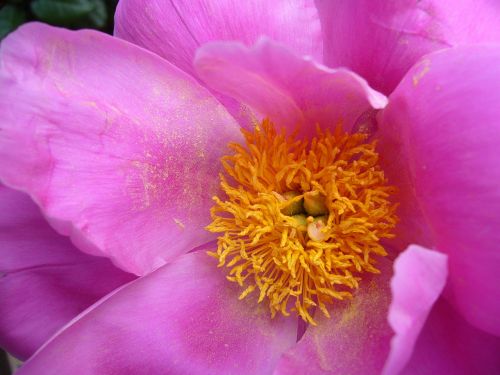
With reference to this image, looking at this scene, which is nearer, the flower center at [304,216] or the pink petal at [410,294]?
the pink petal at [410,294]

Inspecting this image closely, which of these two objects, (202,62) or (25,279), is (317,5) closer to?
(202,62)

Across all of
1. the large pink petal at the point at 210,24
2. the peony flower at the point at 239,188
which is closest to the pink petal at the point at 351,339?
the peony flower at the point at 239,188

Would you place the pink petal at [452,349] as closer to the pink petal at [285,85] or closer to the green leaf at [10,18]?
the pink petal at [285,85]

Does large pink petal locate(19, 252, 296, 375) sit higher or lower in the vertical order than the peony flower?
lower

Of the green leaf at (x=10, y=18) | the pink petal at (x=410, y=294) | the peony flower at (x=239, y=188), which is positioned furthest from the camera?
the green leaf at (x=10, y=18)

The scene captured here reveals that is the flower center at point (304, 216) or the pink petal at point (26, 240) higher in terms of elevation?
the flower center at point (304, 216)

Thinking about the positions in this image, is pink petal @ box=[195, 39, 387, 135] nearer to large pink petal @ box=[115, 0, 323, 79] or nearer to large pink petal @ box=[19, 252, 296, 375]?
large pink petal @ box=[115, 0, 323, 79]

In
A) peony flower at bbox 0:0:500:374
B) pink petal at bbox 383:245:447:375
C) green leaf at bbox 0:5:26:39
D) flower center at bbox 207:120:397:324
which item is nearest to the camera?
pink petal at bbox 383:245:447:375

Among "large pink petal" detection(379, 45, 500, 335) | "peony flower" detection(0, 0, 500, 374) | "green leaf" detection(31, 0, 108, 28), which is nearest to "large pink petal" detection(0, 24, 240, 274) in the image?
"peony flower" detection(0, 0, 500, 374)
